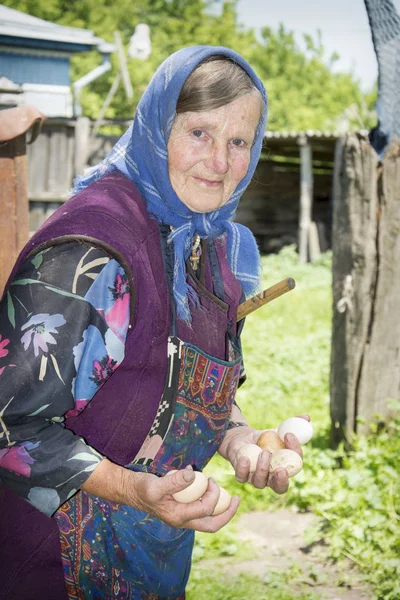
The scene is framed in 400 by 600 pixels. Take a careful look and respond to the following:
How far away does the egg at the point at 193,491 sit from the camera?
1.44 m

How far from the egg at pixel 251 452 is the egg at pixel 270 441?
43 mm

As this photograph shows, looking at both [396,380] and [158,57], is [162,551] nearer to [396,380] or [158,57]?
[396,380]

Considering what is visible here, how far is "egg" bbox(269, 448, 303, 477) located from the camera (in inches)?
74.0

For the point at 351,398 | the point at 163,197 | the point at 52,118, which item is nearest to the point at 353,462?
the point at 351,398

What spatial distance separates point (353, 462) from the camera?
163 inches

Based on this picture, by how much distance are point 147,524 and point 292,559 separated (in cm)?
233

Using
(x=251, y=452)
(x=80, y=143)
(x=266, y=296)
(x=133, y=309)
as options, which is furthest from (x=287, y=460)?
(x=80, y=143)

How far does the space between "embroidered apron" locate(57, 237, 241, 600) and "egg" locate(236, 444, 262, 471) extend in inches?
Answer: 7.2

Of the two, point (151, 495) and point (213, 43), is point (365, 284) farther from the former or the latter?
point (213, 43)

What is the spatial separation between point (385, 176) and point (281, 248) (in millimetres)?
11627

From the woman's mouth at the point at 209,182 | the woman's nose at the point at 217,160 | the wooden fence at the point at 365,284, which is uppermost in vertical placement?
the woman's nose at the point at 217,160

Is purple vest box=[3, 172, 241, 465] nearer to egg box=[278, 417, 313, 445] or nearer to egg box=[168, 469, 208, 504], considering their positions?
egg box=[168, 469, 208, 504]

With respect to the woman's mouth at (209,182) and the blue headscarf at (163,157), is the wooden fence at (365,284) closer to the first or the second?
the blue headscarf at (163,157)

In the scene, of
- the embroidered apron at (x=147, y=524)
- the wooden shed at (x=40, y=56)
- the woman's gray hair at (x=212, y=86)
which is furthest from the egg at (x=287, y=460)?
the wooden shed at (x=40, y=56)
